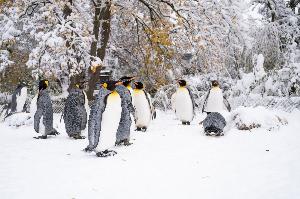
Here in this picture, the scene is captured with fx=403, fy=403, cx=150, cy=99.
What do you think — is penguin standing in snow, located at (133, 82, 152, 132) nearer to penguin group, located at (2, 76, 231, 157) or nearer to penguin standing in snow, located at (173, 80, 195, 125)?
penguin group, located at (2, 76, 231, 157)

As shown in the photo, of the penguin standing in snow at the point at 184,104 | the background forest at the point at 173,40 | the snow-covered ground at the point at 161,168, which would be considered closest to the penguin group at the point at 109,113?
the penguin standing in snow at the point at 184,104

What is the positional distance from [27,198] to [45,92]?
15.6 feet

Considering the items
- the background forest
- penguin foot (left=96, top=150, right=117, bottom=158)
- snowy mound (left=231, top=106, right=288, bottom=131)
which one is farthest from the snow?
penguin foot (left=96, top=150, right=117, bottom=158)

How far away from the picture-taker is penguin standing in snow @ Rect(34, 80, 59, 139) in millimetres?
8562

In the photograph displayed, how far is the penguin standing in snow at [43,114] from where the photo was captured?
8562 millimetres

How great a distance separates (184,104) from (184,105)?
0.03m

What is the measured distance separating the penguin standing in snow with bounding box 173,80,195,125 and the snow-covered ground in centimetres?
236

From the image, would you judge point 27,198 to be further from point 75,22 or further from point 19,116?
point 75,22

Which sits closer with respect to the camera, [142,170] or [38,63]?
[142,170]

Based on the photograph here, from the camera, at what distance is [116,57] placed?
20141 mm

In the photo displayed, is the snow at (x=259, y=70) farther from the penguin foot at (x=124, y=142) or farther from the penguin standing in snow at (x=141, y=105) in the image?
the penguin foot at (x=124, y=142)

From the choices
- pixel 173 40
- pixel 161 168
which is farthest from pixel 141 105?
pixel 173 40

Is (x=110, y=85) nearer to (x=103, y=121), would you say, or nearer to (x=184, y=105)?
(x=103, y=121)

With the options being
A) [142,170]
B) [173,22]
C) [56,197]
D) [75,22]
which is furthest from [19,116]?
[56,197]
